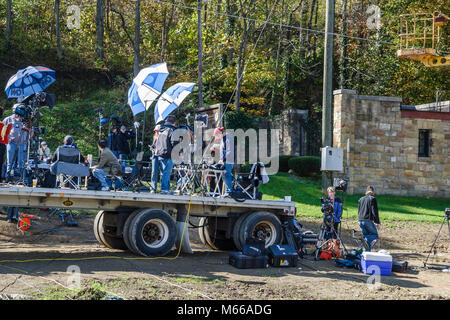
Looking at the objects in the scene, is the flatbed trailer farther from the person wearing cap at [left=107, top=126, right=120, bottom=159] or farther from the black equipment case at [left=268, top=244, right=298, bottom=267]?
the person wearing cap at [left=107, top=126, right=120, bottom=159]

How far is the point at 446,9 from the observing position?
31.6 meters

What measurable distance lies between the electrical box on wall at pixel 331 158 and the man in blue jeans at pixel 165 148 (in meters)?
4.89

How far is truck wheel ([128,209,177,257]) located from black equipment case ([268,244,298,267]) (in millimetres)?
2240

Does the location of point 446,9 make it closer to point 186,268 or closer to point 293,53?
point 293,53

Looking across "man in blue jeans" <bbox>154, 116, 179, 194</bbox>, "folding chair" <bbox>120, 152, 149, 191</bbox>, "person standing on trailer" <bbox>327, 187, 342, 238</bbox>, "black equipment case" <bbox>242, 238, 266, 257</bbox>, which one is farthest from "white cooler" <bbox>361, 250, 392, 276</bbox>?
"folding chair" <bbox>120, 152, 149, 191</bbox>

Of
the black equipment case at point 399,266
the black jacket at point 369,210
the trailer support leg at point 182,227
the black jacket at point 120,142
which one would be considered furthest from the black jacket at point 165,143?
the black equipment case at point 399,266

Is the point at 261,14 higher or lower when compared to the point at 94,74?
higher

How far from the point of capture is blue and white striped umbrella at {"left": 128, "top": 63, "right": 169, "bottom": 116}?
14.6m

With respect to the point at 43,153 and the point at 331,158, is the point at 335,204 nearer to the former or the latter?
the point at 331,158

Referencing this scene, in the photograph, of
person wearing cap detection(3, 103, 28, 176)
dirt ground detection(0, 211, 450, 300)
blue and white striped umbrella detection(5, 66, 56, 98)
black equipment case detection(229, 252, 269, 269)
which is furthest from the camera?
person wearing cap detection(3, 103, 28, 176)

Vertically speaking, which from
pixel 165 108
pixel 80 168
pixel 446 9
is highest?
pixel 446 9
